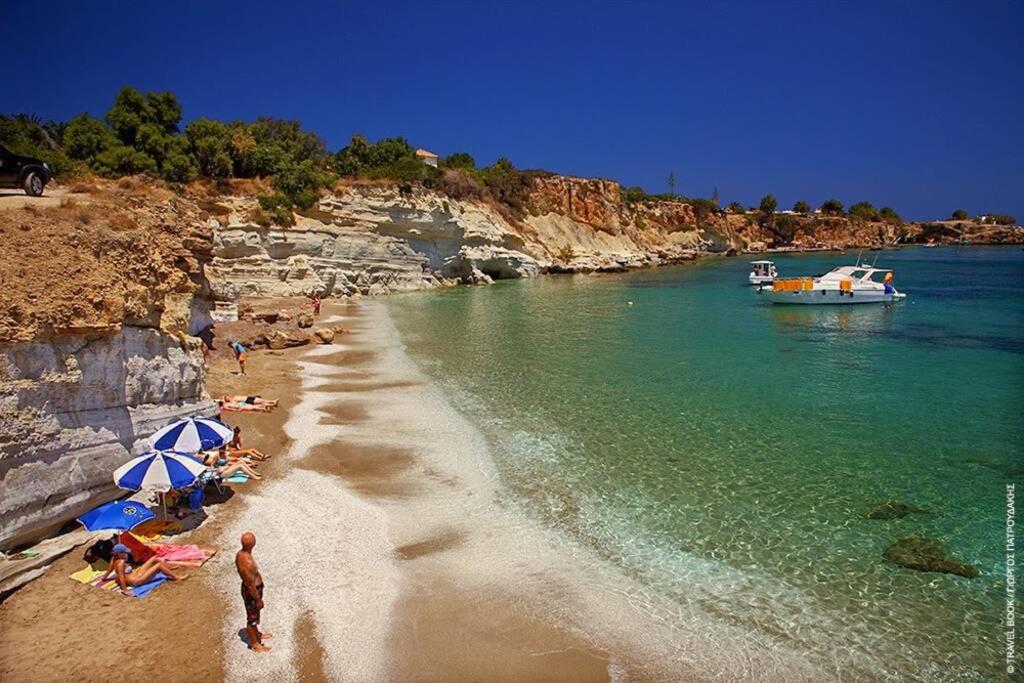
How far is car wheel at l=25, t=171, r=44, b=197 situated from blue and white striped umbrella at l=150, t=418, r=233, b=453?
546cm

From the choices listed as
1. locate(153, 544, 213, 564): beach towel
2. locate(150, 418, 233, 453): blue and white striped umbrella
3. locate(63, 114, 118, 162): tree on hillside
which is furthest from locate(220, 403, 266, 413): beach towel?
locate(63, 114, 118, 162): tree on hillside

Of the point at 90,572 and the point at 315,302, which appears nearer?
the point at 90,572

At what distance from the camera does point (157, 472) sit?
9180mm

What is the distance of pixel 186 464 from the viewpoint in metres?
9.44

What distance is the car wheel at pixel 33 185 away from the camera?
1168cm

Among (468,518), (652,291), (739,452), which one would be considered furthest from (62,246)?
(652,291)

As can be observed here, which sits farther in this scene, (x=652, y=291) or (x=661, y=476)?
(x=652, y=291)

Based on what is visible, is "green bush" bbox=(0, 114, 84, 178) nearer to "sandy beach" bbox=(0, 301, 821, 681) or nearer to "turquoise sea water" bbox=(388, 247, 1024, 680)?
"turquoise sea water" bbox=(388, 247, 1024, 680)

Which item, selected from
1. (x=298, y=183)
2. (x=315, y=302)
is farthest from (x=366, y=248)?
(x=315, y=302)

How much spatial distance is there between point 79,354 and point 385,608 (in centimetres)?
630

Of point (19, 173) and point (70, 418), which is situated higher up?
point (19, 173)

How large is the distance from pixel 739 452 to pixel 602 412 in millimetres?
4001

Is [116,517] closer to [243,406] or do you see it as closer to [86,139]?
[243,406]

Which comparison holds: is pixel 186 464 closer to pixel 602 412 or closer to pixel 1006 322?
pixel 602 412
